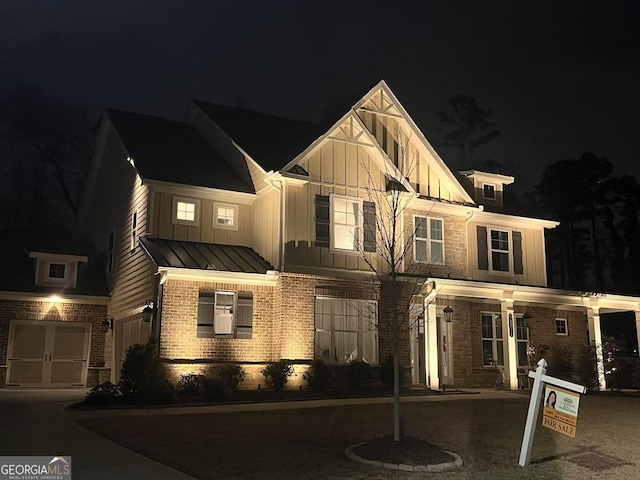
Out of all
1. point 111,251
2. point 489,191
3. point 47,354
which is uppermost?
point 489,191

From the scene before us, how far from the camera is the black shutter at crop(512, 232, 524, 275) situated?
2367 centimetres

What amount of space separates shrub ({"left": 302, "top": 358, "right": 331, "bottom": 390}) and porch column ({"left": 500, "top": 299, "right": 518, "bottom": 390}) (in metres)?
6.26

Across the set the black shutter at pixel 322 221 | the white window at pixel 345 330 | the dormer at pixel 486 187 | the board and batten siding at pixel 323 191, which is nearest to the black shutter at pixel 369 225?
the board and batten siding at pixel 323 191

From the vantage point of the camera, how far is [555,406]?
8477mm

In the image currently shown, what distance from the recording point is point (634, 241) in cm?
4250

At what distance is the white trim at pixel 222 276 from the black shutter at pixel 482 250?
8.20 metres

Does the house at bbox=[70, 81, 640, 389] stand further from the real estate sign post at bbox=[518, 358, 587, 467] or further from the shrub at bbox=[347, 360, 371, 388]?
the real estate sign post at bbox=[518, 358, 587, 467]

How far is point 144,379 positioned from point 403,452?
326 inches

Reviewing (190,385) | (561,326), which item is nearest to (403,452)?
(190,385)

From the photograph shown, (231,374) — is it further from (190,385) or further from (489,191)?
(489,191)

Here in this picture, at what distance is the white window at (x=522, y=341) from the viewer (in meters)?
23.4

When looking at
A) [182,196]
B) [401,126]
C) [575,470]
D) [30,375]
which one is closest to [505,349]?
[401,126]

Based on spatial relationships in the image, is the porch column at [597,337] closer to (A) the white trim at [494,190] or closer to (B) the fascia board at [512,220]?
(B) the fascia board at [512,220]

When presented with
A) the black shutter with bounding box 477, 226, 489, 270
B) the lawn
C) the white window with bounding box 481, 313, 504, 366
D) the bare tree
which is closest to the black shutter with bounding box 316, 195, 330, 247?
the bare tree
